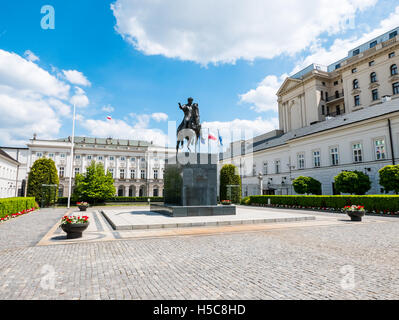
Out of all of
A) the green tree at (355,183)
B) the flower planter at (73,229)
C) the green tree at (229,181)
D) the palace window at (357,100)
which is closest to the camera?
the flower planter at (73,229)

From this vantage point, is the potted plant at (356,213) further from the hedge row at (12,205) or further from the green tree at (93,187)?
the green tree at (93,187)

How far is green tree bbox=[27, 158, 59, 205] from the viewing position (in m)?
35.4

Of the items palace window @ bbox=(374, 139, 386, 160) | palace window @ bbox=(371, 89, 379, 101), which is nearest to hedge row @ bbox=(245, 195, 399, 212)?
palace window @ bbox=(374, 139, 386, 160)

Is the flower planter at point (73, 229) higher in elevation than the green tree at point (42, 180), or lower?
lower

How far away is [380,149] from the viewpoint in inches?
1091

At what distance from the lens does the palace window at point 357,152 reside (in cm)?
3017

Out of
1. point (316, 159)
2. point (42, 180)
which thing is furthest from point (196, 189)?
point (42, 180)

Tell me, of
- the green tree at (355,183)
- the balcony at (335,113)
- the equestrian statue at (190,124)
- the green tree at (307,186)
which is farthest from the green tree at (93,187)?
the balcony at (335,113)

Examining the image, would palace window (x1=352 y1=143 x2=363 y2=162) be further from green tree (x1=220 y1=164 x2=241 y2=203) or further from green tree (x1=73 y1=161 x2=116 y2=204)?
green tree (x1=73 y1=161 x2=116 y2=204)

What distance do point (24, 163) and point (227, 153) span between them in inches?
2301

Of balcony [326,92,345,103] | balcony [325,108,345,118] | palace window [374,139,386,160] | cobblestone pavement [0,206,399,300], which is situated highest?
balcony [326,92,345,103]

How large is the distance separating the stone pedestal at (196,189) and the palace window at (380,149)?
824 inches

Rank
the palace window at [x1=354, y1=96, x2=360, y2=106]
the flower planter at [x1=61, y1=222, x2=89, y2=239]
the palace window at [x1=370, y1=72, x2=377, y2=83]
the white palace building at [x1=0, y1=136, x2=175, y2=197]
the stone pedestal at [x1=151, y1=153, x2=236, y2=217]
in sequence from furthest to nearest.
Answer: the white palace building at [x1=0, y1=136, x2=175, y2=197]
the palace window at [x1=354, y1=96, x2=360, y2=106]
the palace window at [x1=370, y1=72, x2=377, y2=83]
the stone pedestal at [x1=151, y1=153, x2=236, y2=217]
the flower planter at [x1=61, y1=222, x2=89, y2=239]

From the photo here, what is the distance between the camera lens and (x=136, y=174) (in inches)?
3125
